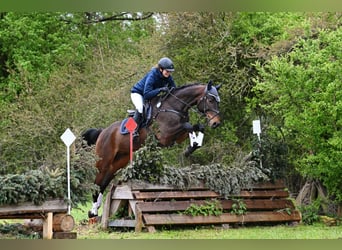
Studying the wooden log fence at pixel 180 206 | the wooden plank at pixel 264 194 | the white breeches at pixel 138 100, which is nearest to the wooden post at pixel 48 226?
the wooden log fence at pixel 180 206

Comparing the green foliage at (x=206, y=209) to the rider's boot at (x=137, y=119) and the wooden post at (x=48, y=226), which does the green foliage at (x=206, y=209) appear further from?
the wooden post at (x=48, y=226)

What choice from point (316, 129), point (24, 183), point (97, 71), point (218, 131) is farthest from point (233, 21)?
point (24, 183)

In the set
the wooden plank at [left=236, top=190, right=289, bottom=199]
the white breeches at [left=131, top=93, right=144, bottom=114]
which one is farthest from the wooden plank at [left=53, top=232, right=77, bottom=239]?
the white breeches at [left=131, top=93, right=144, bottom=114]

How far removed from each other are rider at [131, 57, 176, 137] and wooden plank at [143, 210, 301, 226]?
138 centimetres

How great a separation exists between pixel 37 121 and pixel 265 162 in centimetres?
317

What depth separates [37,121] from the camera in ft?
26.8

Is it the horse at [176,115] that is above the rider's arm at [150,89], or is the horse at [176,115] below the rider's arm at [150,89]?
below

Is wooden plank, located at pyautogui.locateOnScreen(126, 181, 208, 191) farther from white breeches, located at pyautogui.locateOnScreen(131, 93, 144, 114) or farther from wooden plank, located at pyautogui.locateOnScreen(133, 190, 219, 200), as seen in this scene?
white breeches, located at pyautogui.locateOnScreen(131, 93, 144, 114)

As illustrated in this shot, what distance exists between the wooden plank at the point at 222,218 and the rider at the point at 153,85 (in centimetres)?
138

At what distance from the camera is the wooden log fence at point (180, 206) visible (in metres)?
5.45

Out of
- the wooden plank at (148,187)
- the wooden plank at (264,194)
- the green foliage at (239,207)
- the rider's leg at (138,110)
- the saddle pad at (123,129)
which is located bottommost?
the green foliage at (239,207)

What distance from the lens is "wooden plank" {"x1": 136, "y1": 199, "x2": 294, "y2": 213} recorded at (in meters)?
5.45

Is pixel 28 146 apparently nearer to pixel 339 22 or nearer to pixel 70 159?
pixel 70 159

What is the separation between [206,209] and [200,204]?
0.23 feet
